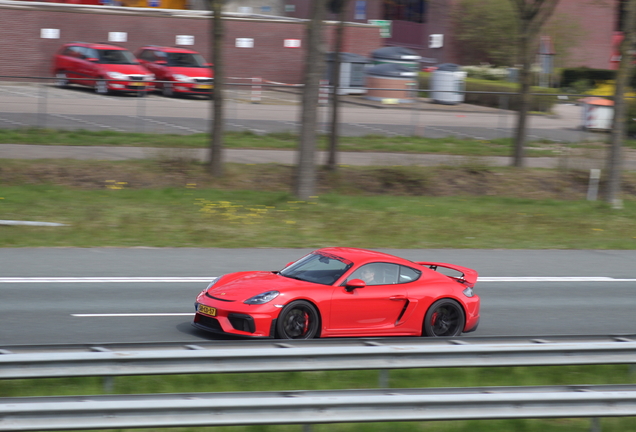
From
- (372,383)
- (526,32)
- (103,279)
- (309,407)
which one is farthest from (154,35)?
(309,407)

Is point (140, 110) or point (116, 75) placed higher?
point (116, 75)

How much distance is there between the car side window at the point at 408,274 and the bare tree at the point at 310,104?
29.8ft

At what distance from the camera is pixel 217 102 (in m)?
20.0

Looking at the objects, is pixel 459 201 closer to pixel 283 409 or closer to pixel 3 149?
pixel 3 149

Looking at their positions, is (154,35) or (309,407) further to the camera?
(154,35)

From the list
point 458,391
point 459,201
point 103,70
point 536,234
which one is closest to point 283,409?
point 458,391

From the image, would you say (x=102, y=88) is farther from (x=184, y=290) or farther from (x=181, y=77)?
(x=184, y=290)

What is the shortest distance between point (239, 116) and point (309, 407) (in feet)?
81.1

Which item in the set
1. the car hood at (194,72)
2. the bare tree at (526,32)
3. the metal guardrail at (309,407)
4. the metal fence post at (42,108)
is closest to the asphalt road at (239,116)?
the metal fence post at (42,108)

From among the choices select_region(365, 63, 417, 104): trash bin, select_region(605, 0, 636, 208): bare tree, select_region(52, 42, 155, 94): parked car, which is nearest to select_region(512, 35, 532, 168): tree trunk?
select_region(605, 0, 636, 208): bare tree

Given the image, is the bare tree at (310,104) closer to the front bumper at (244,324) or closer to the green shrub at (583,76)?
the front bumper at (244,324)

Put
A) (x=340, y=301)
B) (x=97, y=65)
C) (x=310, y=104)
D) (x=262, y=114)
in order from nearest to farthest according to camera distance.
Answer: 1. (x=340, y=301)
2. (x=310, y=104)
3. (x=262, y=114)
4. (x=97, y=65)

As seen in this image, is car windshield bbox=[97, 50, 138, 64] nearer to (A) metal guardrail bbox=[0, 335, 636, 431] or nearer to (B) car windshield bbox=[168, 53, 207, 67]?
(B) car windshield bbox=[168, 53, 207, 67]

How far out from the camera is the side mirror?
8906mm
